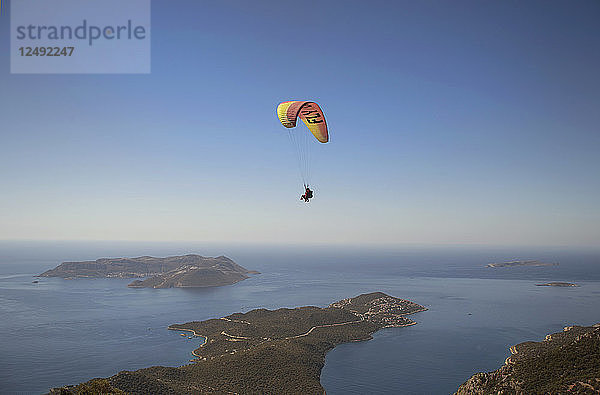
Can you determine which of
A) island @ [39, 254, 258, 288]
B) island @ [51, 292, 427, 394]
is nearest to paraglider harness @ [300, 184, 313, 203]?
island @ [51, 292, 427, 394]

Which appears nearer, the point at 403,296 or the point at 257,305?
the point at 257,305

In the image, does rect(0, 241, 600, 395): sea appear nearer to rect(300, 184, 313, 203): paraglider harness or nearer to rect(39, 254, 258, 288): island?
rect(39, 254, 258, 288): island

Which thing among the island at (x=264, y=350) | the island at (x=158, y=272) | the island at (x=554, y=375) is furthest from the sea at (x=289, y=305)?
the island at (x=554, y=375)

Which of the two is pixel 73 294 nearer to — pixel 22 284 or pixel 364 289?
pixel 22 284

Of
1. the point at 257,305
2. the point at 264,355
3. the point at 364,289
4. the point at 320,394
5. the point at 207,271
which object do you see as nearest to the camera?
the point at 320,394

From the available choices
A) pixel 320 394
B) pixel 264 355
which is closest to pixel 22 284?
pixel 264 355
